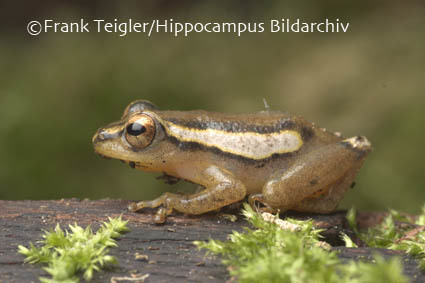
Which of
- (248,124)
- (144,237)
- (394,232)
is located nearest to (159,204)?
(144,237)

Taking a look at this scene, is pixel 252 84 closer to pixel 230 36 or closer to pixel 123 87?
pixel 230 36

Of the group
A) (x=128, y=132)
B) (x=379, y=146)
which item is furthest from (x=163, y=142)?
(x=379, y=146)

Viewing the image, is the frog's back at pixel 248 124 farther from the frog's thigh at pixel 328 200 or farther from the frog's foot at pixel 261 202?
the frog's foot at pixel 261 202

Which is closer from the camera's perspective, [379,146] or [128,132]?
[128,132]

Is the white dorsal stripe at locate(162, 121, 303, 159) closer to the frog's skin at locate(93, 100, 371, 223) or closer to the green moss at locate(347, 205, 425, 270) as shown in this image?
the frog's skin at locate(93, 100, 371, 223)

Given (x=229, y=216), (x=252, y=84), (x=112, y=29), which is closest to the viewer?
(x=229, y=216)

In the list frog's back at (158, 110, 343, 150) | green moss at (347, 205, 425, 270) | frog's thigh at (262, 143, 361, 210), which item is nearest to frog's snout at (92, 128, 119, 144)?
frog's back at (158, 110, 343, 150)

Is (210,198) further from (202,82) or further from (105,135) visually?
(202,82)
